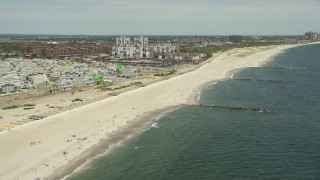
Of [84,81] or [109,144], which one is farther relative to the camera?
[84,81]

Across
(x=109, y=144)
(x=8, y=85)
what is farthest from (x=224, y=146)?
(x=8, y=85)

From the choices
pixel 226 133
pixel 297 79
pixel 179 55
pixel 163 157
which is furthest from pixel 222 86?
pixel 179 55

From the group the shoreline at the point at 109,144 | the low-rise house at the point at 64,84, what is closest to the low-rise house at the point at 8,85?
the low-rise house at the point at 64,84

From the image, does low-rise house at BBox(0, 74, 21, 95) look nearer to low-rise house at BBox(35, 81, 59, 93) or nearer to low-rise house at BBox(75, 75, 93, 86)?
low-rise house at BBox(35, 81, 59, 93)

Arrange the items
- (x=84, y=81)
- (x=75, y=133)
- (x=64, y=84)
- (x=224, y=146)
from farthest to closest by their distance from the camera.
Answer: (x=84, y=81)
(x=64, y=84)
(x=75, y=133)
(x=224, y=146)

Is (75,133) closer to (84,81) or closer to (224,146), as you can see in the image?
(224,146)

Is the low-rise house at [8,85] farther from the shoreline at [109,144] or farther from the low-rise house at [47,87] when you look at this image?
the shoreline at [109,144]
